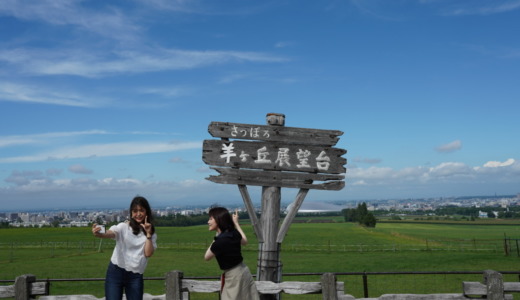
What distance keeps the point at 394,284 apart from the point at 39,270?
23.3m

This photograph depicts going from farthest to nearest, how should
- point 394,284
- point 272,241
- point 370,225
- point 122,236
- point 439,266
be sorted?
point 370,225 → point 439,266 → point 394,284 → point 272,241 → point 122,236

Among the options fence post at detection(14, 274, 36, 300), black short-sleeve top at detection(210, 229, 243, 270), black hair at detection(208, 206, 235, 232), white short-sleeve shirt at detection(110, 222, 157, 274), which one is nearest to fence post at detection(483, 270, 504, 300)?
black short-sleeve top at detection(210, 229, 243, 270)

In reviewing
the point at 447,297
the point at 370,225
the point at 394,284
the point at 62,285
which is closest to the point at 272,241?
the point at 447,297

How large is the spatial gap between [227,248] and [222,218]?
1.25 feet

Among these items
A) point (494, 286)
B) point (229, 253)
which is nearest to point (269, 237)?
point (229, 253)

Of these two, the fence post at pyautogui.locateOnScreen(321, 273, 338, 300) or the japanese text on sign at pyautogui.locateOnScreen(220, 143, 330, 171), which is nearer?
the fence post at pyautogui.locateOnScreen(321, 273, 338, 300)

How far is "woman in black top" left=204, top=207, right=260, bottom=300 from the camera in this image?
18.8ft

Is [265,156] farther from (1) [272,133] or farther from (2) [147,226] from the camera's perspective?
(2) [147,226]

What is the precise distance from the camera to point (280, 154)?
27.9 feet

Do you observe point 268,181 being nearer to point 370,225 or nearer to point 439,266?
point 439,266

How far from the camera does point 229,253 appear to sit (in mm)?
5750

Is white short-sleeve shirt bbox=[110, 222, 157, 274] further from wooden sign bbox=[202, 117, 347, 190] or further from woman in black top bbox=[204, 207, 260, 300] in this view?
wooden sign bbox=[202, 117, 347, 190]

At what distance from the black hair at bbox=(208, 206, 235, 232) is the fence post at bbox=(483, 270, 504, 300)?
4636 millimetres

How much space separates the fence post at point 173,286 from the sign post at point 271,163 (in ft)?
5.66
